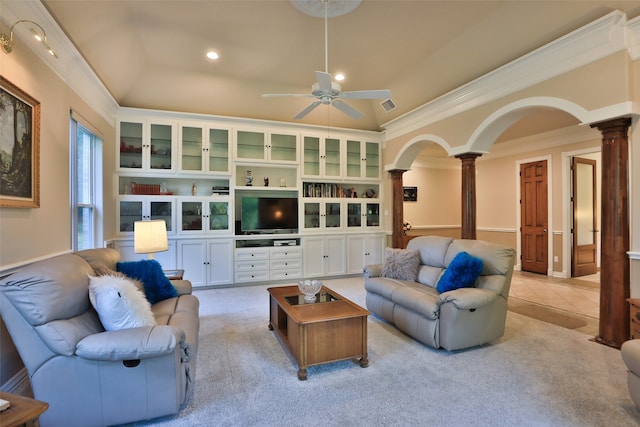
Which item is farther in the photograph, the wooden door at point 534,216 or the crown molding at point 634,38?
the wooden door at point 534,216

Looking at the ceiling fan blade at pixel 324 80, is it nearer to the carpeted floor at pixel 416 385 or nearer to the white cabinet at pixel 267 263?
the carpeted floor at pixel 416 385

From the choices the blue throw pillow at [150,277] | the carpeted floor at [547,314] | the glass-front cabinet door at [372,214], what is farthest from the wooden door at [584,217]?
the blue throw pillow at [150,277]

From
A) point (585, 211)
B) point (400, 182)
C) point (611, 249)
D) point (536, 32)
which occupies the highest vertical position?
point (536, 32)

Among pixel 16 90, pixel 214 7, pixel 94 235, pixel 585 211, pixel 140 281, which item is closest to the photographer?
pixel 16 90

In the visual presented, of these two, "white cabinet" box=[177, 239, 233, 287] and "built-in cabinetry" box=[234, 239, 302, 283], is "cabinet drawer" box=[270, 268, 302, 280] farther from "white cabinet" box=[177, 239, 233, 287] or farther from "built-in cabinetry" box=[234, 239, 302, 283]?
"white cabinet" box=[177, 239, 233, 287]

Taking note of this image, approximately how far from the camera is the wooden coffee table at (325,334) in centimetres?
238

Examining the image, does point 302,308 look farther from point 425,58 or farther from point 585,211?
point 585,211

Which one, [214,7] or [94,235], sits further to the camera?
[94,235]

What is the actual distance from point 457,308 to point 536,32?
299 cm

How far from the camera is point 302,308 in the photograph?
8.90 feet

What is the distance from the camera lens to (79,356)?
5.58ft

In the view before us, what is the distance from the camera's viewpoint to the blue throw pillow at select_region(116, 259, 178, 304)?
8.99ft

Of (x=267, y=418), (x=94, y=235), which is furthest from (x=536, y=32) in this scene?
(x=94, y=235)

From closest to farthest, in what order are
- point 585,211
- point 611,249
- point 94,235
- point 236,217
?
point 611,249, point 94,235, point 236,217, point 585,211
